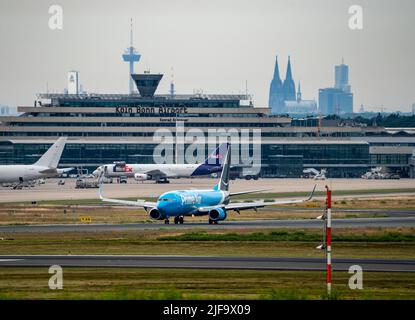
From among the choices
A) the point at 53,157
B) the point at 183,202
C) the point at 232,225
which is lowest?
the point at 232,225

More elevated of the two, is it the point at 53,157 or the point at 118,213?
the point at 53,157

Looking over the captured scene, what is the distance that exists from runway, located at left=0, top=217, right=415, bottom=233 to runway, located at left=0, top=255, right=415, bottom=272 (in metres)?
23.0

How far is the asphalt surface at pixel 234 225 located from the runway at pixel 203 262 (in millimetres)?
23120

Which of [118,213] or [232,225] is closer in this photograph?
[232,225]

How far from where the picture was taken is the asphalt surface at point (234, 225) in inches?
3460

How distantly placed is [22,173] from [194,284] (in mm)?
130334

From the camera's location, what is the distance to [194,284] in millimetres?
50500

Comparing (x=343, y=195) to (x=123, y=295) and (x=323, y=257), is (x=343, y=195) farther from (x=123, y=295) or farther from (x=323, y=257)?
(x=123, y=295)

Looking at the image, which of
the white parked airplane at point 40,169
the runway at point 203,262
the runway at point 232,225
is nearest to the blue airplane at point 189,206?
the runway at point 232,225

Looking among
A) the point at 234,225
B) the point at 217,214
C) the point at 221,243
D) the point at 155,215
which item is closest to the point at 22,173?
the point at 155,215

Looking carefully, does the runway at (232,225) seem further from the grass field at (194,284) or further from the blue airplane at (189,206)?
the grass field at (194,284)

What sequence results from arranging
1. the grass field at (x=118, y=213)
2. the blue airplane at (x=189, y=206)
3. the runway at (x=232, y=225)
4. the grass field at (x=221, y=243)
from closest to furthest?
the grass field at (x=221, y=243) → the runway at (x=232, y=225) → the blue airplane at (x=189, y=206) → the grass field at (x=118, y=213)

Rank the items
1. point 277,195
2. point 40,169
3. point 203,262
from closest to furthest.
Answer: point 203,262
point 277,195
point 40,169

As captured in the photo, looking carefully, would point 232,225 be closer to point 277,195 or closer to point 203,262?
point 203,262
